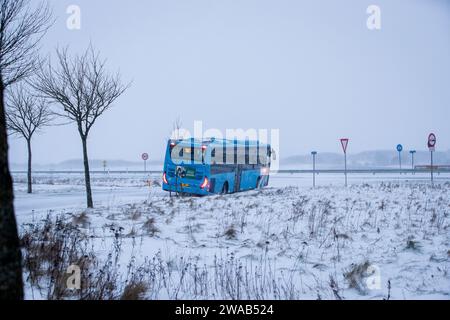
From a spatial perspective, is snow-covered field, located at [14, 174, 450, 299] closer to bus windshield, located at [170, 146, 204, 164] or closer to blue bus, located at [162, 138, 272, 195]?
blue bus, located at [162, 138, 272, 195]

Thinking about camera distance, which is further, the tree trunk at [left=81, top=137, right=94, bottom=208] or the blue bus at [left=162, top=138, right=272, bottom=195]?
the blue bus at [left=162, top=138, right=272, bottom=195]

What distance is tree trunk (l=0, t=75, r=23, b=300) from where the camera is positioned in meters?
2.54

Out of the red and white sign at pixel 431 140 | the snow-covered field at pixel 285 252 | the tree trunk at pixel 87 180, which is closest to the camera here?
the snow-covered field at pixel 285 252

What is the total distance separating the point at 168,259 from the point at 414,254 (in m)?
4.38

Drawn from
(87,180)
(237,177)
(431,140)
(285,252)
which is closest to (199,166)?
(237,177)

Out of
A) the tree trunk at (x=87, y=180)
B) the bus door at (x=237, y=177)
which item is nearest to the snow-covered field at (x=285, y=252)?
the tree trunk at (x=87, y=180)

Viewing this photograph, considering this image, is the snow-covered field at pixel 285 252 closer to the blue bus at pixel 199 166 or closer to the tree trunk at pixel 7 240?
the tree trunk at pixel 7 240

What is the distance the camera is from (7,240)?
8.39ft

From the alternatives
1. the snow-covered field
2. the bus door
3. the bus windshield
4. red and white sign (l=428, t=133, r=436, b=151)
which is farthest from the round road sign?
the bus windshield

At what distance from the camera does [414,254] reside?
6070 millimetres

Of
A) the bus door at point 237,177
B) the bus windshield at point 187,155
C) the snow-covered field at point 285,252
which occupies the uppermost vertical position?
the bus windshield at point 187,155

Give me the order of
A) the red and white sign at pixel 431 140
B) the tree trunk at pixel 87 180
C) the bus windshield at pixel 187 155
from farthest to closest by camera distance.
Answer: the red and white sign at pixel 431 140 < the bus windshield at pixel 187 155 < the tree trunk at pixel 87 180

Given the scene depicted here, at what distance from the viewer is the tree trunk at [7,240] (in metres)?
2.54

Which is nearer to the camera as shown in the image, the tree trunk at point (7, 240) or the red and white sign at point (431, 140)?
the tree trunk at point (7, 240)
